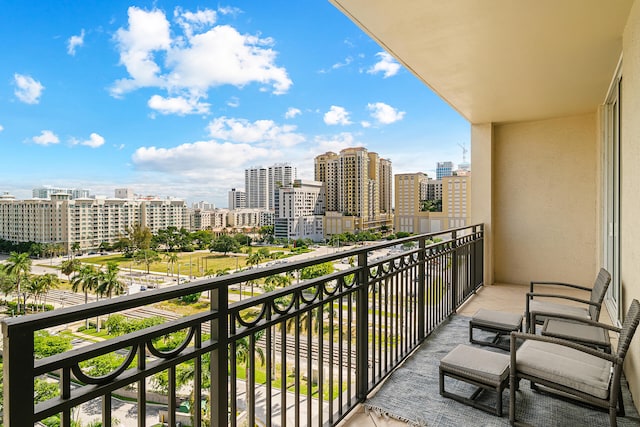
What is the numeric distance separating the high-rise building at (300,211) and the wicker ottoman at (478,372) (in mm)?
15135

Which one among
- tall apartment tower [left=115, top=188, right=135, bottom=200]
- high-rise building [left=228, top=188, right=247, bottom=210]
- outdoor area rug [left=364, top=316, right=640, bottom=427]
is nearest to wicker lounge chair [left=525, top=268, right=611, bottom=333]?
outdoor area rug [left=364, top=316, right=640, bottom=427]

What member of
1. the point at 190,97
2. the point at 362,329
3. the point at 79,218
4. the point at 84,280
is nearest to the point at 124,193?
the point at 79,218

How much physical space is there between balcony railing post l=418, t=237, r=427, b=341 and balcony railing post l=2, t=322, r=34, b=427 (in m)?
2.68

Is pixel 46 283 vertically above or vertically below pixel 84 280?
above

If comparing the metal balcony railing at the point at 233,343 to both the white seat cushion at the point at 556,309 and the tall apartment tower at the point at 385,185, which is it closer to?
the white seat cushion at the point at 556,309

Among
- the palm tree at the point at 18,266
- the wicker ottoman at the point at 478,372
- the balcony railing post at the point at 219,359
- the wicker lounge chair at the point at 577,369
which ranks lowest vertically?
the palm tree at the point at 18,266

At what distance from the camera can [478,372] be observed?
7.10ft

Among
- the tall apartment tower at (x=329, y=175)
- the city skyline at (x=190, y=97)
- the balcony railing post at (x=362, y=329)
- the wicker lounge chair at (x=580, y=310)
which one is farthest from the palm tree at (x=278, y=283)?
the city skyline at (x=190, y=97)

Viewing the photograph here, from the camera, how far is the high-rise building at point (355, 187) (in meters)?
18.0

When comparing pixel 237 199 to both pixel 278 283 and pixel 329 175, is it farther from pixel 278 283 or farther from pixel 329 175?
pixel 278 283

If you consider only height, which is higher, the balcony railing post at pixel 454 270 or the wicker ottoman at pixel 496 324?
the balcony railing post at pixel 454 270

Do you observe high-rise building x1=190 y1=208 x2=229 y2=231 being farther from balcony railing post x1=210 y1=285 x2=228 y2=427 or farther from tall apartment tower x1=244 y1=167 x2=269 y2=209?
balcony railing post x1=210 y1=285 x2=228 y2=427

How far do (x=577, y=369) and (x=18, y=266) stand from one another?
40.1 feet

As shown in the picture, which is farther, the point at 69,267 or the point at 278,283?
the point at 69,267
